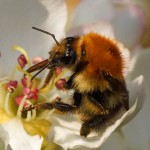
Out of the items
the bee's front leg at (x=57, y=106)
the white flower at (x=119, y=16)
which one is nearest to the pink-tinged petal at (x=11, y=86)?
the bee's front leg at (x=57, y=106)

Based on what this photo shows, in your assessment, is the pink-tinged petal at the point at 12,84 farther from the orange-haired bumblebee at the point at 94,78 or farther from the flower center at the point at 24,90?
the orange-haired bumblebee at the point at 94,78

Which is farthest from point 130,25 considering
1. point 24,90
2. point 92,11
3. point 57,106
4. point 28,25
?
A: point 57,106

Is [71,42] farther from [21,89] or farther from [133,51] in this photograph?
[133,51]

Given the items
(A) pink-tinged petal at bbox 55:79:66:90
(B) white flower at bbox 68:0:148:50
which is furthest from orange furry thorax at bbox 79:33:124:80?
(B) white flower at bbox 68:0:148:50

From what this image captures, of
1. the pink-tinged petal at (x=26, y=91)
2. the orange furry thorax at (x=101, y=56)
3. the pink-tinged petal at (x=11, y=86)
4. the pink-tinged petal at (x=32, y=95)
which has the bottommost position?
the pink-tinged petal at (x=32, y=95)

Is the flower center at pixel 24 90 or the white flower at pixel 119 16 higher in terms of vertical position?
the white flower at pixel 119 16

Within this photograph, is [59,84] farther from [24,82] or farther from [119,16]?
[119,16]

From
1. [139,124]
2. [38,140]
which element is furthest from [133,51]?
[38,140]
